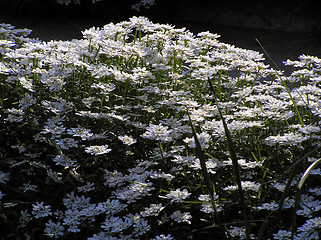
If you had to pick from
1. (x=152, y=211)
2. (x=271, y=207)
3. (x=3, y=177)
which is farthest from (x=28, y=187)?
(x=271, y=207)

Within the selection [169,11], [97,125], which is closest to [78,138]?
[97,125]

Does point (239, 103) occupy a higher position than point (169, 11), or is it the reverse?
point (169, 11)

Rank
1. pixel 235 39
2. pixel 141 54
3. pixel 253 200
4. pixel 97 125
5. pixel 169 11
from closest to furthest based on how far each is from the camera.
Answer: pixel 253 200, pixel 97 125, pixel 141 54, pixel 235 39, pixel 169 11

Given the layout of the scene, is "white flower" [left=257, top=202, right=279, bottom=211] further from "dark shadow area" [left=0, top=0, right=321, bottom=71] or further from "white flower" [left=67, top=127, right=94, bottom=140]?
"dark shadow area" [left=0, top=0, right=321, bottom=71]

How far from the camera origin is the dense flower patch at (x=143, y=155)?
2252 millimetres

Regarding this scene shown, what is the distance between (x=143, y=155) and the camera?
9.09 ft

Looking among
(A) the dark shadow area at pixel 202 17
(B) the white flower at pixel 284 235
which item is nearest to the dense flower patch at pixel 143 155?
(B) the white flower at pixel 284 235

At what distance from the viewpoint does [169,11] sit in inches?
300

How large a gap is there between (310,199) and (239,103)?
3.45 ft

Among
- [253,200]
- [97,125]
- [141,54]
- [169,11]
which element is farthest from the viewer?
[169,11]

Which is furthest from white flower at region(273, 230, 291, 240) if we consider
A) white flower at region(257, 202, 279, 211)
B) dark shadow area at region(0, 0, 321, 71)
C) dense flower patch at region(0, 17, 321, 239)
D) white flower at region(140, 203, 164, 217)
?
dark shadow area at region(0, 0, 321, 71)

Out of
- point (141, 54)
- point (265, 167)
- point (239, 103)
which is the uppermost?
point (141, 54)

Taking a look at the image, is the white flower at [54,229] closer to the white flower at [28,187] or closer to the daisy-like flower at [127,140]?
the white flower at [28,187]

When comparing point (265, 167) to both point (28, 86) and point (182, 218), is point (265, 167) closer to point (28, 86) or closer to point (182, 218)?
point (182, 218)
